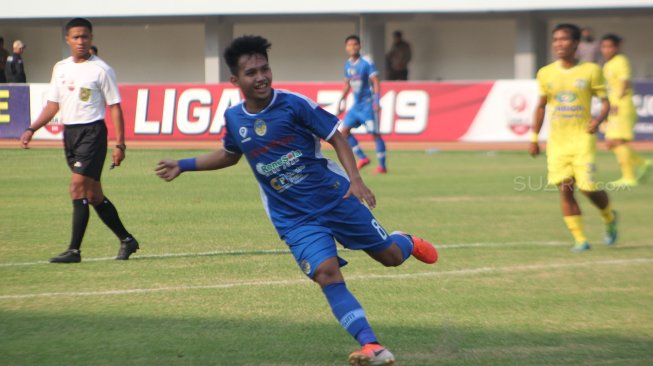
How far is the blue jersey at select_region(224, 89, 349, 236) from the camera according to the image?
6.89 meters

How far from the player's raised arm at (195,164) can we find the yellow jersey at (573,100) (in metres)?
5.09

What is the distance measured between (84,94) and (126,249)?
149 cm

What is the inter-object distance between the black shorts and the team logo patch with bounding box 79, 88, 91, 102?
0.77 ft

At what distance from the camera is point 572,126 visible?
Answer: 11.4m

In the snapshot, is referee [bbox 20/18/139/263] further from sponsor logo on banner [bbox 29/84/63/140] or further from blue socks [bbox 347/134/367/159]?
sponsor logo on banner [bbox 29/84/63/140]

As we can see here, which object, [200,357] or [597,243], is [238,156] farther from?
[597,243]

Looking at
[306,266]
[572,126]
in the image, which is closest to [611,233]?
[572,126]

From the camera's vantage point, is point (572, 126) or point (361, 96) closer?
point (572, 126)

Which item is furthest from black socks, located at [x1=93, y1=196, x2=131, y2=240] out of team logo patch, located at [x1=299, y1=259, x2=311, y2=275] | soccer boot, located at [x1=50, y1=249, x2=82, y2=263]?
team logo patch, located at [x1=299, y1=259, x2=311, y2=275]

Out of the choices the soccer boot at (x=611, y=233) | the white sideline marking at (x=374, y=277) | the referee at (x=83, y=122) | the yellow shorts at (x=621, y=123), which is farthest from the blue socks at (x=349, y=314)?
the yellow shorts at (x=621, y=123)

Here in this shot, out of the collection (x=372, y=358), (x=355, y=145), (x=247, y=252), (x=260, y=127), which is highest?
(x=260, y=127)

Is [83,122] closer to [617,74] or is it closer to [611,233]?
[611,233]

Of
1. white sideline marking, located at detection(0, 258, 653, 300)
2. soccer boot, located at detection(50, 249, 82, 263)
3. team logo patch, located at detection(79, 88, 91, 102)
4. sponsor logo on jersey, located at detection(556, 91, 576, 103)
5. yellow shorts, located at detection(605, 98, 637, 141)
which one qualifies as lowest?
white sideline marking, located at detection(0, 258, 653, 300)

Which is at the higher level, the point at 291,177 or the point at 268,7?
the point at 268,7
